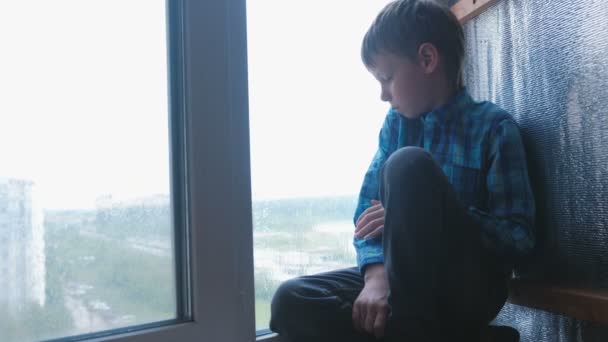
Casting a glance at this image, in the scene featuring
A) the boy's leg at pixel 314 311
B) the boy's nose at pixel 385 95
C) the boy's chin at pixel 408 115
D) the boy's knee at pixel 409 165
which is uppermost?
the boy's nose at pixel 385 95

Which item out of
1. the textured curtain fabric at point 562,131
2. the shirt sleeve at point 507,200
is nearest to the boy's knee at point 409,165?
the shirt sleeve at point 507,200

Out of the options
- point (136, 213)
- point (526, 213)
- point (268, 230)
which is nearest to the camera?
point (526, 213)

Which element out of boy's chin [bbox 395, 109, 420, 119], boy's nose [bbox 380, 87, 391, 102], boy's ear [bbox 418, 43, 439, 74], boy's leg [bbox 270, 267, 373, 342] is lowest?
boy's leg [bbox 270, 267, 373, 342]

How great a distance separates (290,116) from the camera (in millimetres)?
973

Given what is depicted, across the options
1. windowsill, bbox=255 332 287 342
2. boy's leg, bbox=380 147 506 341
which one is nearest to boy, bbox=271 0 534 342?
boy's leg, bbox=380 147 506 341

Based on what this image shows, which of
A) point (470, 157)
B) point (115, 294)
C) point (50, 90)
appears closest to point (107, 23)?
point (50, 90)

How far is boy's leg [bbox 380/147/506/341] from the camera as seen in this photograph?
0.60 meters

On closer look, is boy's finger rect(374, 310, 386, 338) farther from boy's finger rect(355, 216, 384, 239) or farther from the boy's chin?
the boy's chin

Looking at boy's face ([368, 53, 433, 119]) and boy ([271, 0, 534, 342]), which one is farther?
boy's face ([368, 53, 433, 119])

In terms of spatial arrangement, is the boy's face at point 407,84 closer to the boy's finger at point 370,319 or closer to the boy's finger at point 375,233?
the boy's finger at point 375,233

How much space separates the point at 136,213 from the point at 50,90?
207mm

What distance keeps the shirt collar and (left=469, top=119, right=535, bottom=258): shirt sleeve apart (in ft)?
0.23

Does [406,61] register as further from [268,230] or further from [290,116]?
[268,230]

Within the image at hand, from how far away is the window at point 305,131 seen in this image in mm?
935
